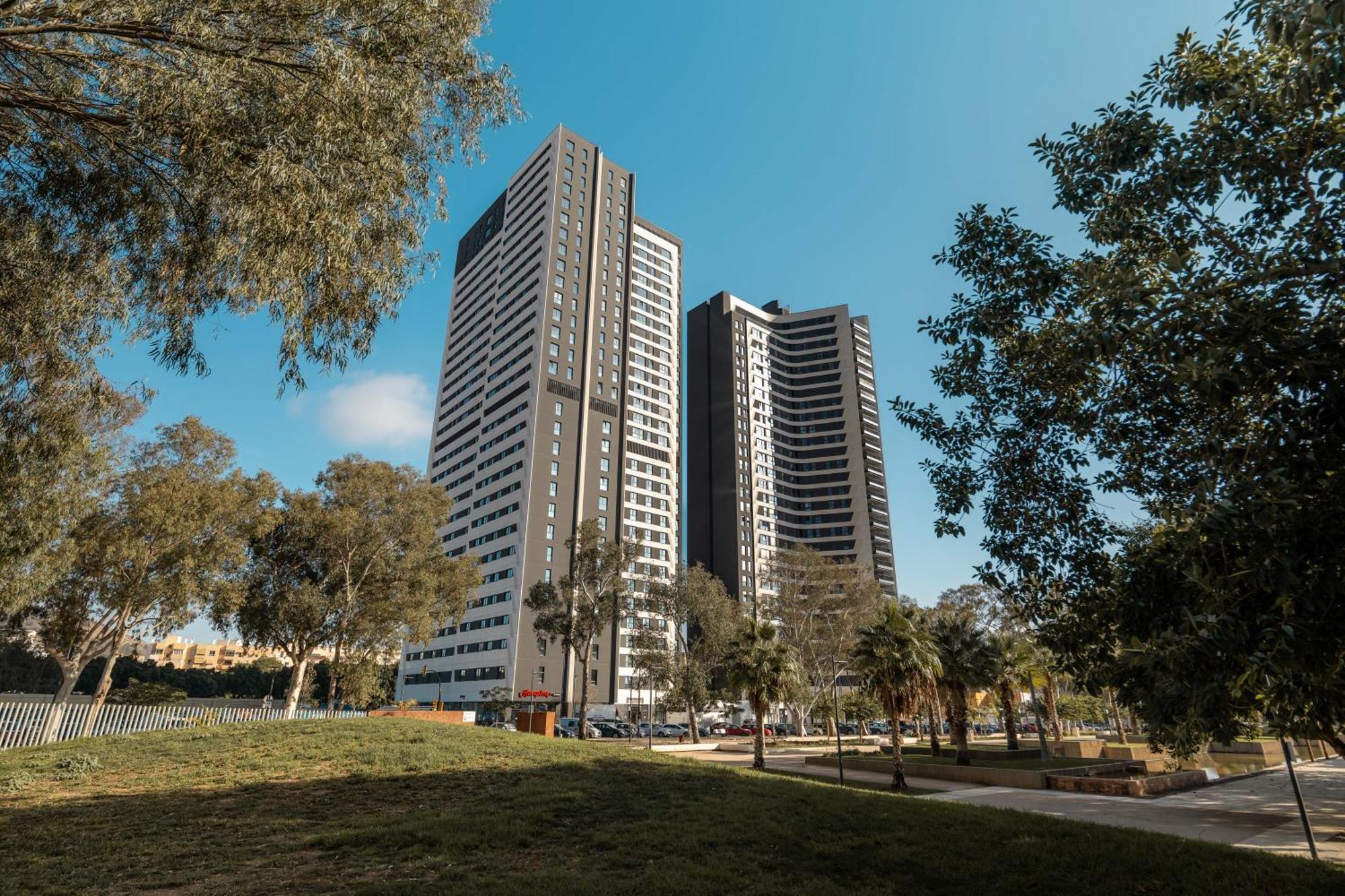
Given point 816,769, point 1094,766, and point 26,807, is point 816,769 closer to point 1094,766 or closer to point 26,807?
point 1094,766

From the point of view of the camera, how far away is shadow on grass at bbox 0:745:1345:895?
9.73 m

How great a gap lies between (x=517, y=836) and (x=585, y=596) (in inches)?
1426

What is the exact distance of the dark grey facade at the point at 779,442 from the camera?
407 ft

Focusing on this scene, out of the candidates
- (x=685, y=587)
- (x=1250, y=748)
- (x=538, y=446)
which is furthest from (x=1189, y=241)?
(x=538, y=446)

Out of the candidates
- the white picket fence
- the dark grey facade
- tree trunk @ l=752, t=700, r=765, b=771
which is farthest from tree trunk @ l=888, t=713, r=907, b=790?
the dark grey facade

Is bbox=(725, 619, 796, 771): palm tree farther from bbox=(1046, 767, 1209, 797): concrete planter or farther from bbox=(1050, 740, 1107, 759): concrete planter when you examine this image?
bbox=(1050, 740, 1107, 759): concrete planter

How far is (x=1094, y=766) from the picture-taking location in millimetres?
29062

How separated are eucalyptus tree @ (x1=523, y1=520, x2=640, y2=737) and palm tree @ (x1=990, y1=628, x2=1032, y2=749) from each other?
2485 cm

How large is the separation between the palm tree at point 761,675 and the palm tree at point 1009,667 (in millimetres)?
12055

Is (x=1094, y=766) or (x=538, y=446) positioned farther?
(x=538, y=446)

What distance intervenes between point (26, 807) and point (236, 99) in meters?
15.8

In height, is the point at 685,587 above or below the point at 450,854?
above

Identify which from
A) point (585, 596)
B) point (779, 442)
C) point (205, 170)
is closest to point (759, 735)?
point (585, 596)

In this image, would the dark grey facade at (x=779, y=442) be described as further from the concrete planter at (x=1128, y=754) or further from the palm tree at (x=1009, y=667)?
the palm tree at (x=1009, y=667)
